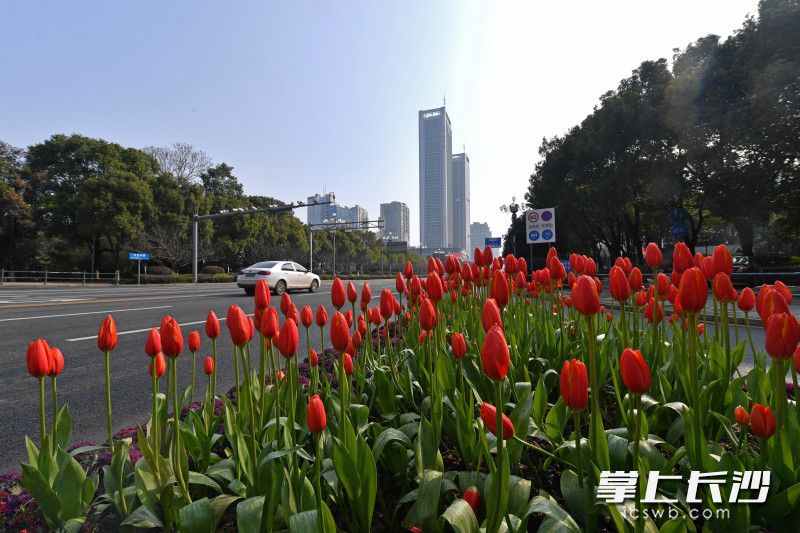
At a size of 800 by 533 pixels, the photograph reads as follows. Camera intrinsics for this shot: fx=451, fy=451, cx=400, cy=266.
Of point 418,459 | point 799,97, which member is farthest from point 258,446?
point 799,97

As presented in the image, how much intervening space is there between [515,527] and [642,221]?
33.8 metres

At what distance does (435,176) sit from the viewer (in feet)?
398

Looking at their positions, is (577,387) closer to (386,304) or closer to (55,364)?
(386,304)

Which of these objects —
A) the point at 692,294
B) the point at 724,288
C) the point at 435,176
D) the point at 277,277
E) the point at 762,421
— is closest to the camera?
the point at 762,421

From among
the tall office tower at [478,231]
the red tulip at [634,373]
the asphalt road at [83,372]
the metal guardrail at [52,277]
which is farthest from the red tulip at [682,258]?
the tall office tower at [478,231]

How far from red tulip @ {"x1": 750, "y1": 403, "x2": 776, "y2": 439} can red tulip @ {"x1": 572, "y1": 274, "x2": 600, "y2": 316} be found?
0.45 meters

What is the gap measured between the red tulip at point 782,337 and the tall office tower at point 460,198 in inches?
4854

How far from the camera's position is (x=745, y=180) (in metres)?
17.8

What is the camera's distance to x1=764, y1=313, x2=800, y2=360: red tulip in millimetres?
1100

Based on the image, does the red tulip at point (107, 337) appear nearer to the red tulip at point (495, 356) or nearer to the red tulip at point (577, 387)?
the red tulip at point (495, 356)

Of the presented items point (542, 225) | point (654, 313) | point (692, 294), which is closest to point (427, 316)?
point (692, 294)

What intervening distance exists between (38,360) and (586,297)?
1.68 m

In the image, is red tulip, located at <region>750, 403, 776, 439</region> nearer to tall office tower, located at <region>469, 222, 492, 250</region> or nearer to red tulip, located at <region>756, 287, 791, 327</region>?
red tulip, located at <region>756, 287, 791, 327</region>

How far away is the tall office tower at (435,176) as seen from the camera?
391ft
